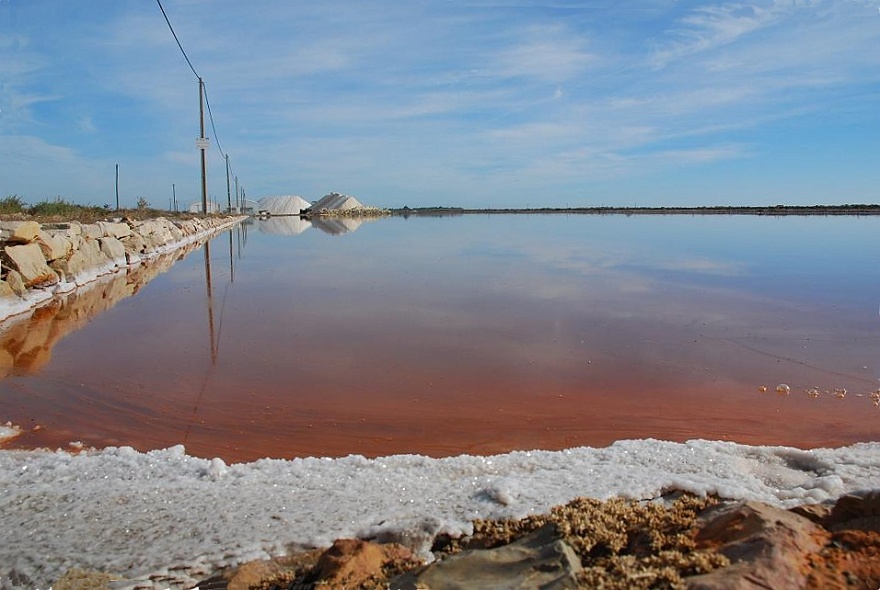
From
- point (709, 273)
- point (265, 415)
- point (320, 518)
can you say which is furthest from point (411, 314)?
point (709, 273)

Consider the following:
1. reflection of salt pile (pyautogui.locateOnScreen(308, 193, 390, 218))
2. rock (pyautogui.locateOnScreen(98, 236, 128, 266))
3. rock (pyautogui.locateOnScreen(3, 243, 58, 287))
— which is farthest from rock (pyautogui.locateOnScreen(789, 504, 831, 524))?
reflection of salt pile (pyautogui.locateOnScreen(308, 193, 390, 218))

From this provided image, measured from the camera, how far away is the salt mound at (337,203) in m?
76.8

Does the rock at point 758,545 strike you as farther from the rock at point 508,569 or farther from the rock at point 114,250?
the rock at point 114,250

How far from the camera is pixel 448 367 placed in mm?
4273

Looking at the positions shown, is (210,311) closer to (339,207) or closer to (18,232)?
(18,232)

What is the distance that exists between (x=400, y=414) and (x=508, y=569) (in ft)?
5.89

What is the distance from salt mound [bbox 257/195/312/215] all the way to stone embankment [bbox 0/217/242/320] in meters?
68.2

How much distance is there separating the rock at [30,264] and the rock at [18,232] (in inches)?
4.0

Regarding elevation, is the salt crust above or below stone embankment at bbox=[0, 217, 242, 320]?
below

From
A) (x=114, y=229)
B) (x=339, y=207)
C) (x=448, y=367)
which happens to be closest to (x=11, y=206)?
(x=114, y=229)

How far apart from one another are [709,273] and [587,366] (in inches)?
265

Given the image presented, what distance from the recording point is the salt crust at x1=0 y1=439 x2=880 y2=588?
203 centimetres

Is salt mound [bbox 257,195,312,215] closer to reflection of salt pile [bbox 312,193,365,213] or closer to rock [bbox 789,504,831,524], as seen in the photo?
reflection of salt pile [bbox 312,193,365,213]

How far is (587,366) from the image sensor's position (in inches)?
169
